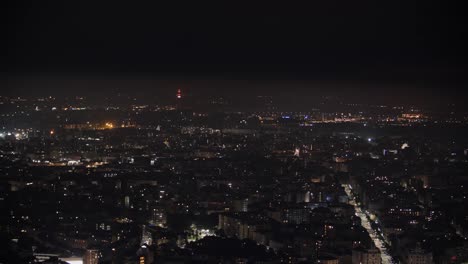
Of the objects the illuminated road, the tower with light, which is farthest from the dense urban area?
the tower with light

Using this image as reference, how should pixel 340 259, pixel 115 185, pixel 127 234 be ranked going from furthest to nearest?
pixel 115 185
pixel 127 234
pixel 340 259

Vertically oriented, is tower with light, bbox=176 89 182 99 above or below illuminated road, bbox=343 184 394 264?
below

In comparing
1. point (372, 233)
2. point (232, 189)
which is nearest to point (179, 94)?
point (232, 189)

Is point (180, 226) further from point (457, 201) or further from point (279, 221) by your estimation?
point (457, 201)

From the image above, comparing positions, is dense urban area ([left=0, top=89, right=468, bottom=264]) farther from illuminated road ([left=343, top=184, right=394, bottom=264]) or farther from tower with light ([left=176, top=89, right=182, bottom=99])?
tower with light ([left=176, top=89, right=182, bottom=99])

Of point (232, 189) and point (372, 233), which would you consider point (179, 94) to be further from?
point (372, 233)

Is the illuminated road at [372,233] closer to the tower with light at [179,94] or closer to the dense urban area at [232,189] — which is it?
the dense urban area at [232,189]

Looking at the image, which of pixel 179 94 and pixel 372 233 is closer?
pixel 372 233

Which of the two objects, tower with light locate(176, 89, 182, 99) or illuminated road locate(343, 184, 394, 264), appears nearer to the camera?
illuminated road locate(343, 184, 394, 264)

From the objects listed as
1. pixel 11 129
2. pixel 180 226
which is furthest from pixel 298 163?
pixel 11 129
